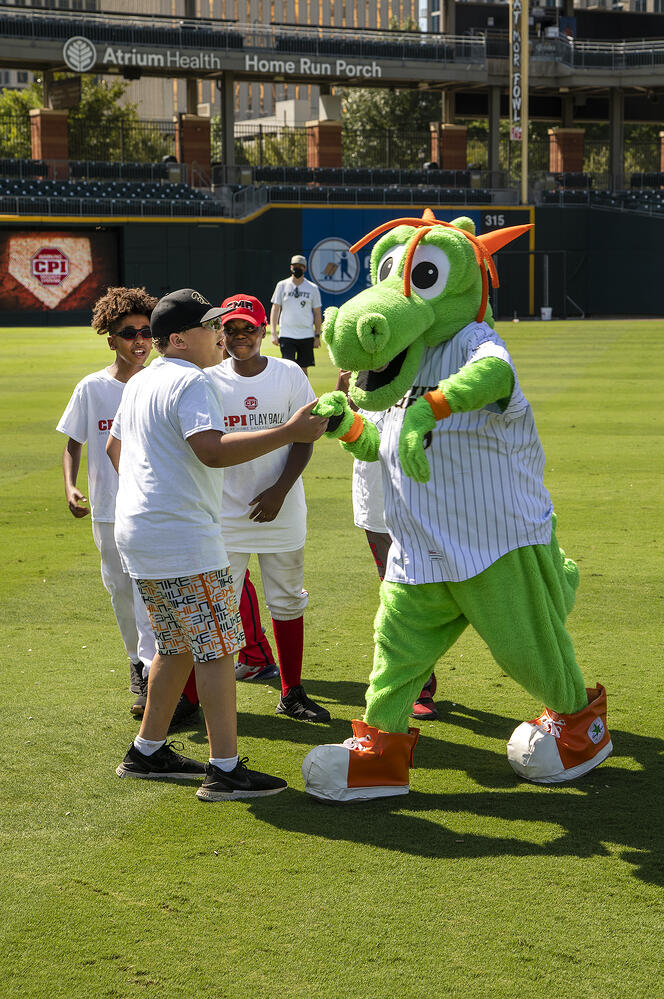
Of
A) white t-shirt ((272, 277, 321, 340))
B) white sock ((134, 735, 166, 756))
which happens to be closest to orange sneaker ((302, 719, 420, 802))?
white sock ((134, 735, 166, 756))

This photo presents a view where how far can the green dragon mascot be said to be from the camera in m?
4.42

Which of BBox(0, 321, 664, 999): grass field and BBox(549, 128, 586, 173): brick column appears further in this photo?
BBox(549, 128, 586, 173): brick column

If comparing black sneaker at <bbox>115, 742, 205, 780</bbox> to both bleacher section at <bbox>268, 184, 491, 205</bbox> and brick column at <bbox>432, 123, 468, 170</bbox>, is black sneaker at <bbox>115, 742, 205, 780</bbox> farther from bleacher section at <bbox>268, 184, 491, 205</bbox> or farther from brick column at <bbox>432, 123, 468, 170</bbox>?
brick column at <bbox>432, 123, 468, 170</bbox>

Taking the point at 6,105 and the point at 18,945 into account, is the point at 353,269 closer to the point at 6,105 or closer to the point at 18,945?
the point at 6,105

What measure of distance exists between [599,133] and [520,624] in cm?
7675

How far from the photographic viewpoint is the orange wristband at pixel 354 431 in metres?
4.70

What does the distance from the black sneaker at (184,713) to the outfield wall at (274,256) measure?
3506cm

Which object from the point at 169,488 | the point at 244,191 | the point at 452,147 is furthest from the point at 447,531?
the point at 452,147

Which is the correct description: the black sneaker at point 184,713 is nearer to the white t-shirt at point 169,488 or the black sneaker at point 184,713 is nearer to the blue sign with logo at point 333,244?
the white t-shirt at point 169,488

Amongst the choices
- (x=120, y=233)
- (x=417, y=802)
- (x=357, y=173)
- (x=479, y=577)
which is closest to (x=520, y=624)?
(x=479, y=577)

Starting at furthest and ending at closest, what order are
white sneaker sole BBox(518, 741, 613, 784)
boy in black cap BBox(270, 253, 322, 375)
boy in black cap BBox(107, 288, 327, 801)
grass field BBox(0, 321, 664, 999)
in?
boy in black cap BBox(270, 253, 322, 375) → white sneaker sole BBox(518, 741, 613, 784) → boy in black cap BBox(107, 288, 327, 801) → grass field BBox(0, 321, 664, 999)

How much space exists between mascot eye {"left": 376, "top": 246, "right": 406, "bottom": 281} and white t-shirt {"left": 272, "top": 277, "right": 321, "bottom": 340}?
13.4 meters

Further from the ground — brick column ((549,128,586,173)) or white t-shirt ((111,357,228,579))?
brick column ((549,128,586,173))

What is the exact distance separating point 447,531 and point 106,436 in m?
2.14
